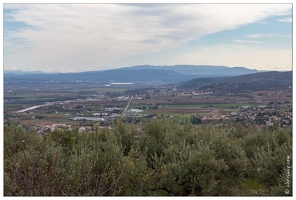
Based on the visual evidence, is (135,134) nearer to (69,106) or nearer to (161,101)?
(69,106)

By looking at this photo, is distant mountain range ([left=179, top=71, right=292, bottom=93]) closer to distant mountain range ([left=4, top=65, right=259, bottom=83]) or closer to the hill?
the hill

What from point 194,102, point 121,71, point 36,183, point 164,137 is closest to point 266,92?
point 194,102

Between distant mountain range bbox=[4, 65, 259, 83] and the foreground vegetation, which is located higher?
distant mountain range bbox=[4, 65, 259, 83]

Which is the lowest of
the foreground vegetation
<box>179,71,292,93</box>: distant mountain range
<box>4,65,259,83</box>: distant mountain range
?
the foreground vegetation

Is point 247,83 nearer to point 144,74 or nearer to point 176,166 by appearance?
point 144,74

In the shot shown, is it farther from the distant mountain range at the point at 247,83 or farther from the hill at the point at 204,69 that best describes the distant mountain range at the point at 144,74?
the distant mountain range at the point at 247,83

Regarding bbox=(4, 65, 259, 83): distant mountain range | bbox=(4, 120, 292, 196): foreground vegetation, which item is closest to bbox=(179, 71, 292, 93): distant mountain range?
bbox=(4, 65, 259, 83): distant mountain range

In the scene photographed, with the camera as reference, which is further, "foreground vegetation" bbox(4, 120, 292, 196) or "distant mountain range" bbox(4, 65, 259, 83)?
"distant mountain range" bbox(4, 65, 259, 83)

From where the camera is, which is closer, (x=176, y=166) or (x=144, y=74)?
(x=176, y=166)

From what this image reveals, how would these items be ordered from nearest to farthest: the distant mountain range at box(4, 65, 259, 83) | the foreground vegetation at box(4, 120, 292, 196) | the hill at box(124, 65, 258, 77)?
the foreground vegetation at box(4, 120, 292, 196) < the hill at box(124, 65, 258, 77) < the distant mountain range at box(4, 65, 259, 83)

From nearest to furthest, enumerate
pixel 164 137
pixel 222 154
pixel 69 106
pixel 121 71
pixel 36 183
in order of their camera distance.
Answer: pixel 36 183
pixel 222 154
pixel 164 137
pixel 69 106
pixel 121 71

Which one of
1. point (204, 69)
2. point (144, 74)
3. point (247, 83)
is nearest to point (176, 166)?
point (247, 83)
